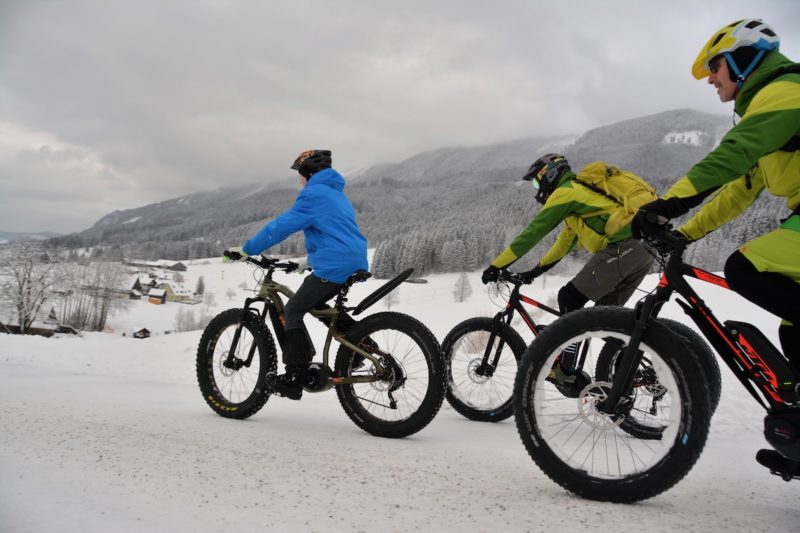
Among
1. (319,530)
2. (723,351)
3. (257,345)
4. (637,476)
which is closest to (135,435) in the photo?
(257,345)

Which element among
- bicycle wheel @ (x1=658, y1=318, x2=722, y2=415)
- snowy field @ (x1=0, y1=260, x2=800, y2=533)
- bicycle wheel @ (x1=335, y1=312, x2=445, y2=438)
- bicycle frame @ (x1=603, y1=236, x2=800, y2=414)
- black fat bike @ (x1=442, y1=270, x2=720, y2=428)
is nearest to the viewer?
snowy field @ (x1=0, y1=260, x2=800, y2=533)

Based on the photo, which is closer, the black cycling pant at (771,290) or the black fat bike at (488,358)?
the black cycling pant at (771,290)

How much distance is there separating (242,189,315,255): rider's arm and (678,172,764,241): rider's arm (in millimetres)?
2953

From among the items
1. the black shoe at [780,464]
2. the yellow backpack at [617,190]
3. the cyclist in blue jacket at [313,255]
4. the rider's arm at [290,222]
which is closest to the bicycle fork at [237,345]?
the cyclist in blue jacket at [313,255]

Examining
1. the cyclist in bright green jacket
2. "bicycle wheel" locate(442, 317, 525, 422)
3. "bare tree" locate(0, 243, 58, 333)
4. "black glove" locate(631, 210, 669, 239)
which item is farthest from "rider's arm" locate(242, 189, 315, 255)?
"bare tree" locate(0, 243, 58, 333)

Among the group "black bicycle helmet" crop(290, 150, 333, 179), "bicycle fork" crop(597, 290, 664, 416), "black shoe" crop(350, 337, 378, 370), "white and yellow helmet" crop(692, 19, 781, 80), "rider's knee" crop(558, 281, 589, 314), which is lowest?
"black shoe" crop(350, 337, 378, 370)

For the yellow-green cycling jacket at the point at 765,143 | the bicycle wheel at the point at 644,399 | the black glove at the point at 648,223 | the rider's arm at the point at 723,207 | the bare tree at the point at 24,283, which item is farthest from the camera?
the bare tree at the point at 24,283

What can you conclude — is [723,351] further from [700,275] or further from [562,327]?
[562,327]

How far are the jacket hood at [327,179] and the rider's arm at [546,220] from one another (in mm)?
1746

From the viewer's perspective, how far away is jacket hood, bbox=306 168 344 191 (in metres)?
4.13

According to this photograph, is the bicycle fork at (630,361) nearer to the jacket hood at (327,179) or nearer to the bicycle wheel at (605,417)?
the bicycle wheel at (605,417)

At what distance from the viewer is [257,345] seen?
4.32m

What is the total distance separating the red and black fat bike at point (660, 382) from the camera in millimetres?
2062

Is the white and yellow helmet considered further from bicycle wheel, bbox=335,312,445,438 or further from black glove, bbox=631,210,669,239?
bicycle wheel, bbox=335,312,445,438
